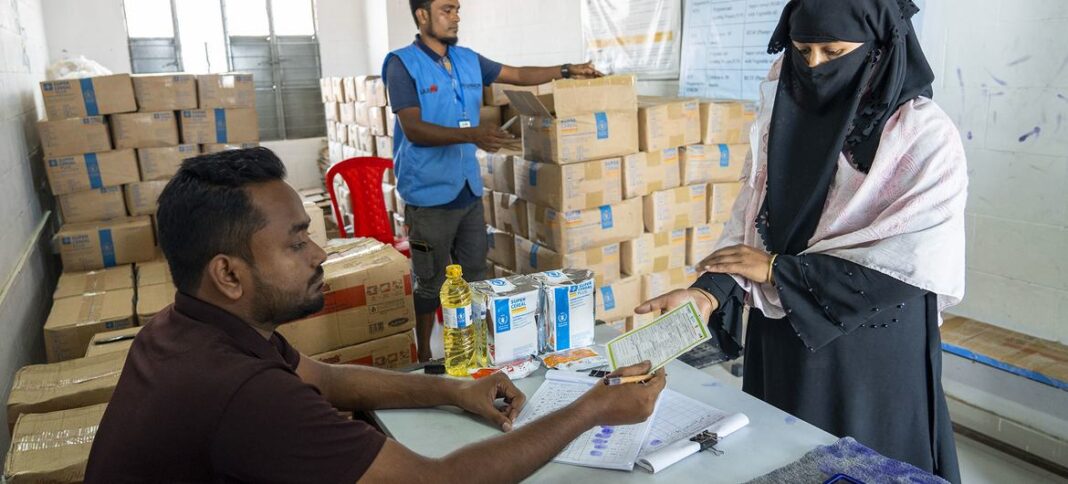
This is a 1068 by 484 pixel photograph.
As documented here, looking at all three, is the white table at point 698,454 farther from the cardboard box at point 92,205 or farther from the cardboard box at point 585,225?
the cardboard box at point 92,205

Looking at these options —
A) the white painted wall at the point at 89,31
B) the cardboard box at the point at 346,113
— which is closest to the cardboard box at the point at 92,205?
A: the cardboard box at the point at 346,113

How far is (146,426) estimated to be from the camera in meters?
0.96

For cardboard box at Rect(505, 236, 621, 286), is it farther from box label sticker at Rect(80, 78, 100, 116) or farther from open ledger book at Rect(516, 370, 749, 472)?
box label sticker at Rect(80, 78, 100, 116)

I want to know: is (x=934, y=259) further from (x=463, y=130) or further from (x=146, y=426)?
(x=463, y=130)

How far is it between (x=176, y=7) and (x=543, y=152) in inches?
222

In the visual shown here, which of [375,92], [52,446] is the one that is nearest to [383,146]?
[375,92]

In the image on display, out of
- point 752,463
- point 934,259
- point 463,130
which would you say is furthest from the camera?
point 463,130

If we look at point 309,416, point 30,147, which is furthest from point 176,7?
point 309,416

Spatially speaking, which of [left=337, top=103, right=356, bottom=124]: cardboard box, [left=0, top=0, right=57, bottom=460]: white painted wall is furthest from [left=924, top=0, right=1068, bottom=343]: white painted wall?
[left=337, top=103, right=356, bottom=124]: cardboard box

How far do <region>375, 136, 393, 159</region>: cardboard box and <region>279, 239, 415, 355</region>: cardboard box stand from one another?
259cm

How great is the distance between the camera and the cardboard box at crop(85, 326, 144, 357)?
2266 mm

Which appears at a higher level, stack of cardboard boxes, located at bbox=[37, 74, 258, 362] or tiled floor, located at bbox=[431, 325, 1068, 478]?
stack of cardboard boxes, located at bbox=[37, 74, 258, 362]

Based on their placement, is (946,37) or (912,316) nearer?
(912,316)

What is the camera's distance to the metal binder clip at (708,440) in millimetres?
1201
